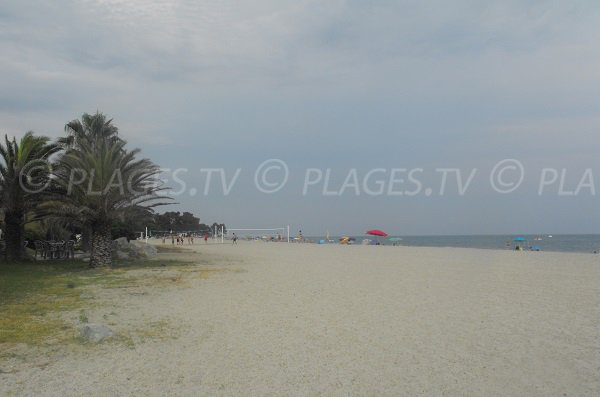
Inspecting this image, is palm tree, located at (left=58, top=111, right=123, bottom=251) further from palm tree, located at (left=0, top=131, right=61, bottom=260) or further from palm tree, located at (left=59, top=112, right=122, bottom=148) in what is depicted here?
palm tree, located at (left=0, top=131, right=61, bottom=260)

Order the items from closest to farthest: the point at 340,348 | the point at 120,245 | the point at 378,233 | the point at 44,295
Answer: the point at 340,348
the point at 44,295
the point at 120,245
the point at 378,233

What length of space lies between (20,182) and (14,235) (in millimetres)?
2424

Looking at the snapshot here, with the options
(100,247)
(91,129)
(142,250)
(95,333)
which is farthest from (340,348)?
(91,129)

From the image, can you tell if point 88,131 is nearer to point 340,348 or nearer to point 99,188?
point 99,188

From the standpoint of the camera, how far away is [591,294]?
11055mm

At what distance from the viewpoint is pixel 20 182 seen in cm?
1877

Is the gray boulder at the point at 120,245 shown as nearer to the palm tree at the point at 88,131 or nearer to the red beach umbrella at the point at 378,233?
the palm tree at the point at 88,131

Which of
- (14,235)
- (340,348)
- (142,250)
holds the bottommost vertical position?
(340,348)

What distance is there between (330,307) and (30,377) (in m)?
5.50

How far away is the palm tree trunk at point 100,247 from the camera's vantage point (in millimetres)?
17875

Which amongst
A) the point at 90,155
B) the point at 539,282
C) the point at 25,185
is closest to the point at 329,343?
the point at 539,282

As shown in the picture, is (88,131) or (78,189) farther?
(88,131)
